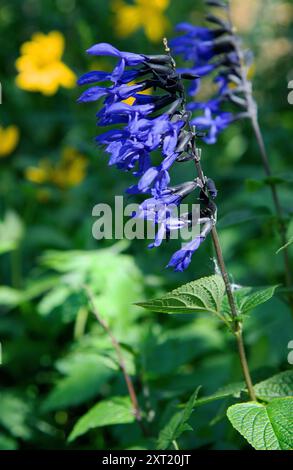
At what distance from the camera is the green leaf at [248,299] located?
1696 millimetres

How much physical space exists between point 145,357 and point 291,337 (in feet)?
2.09

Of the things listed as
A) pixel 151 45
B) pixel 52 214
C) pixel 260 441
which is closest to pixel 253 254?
pixel 52 214

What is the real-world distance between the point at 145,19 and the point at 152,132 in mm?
4070

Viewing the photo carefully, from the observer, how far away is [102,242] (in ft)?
12.2

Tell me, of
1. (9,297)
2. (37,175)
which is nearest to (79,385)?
(9,297)

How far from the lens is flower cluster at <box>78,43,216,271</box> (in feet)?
5.23

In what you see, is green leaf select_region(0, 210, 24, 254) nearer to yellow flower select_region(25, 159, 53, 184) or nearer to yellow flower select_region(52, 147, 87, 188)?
yellow flower select_region(25, 159, 53, 184)

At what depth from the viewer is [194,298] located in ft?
5.40

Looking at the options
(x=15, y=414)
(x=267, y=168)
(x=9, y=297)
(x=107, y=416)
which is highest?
(x=267, y=168)

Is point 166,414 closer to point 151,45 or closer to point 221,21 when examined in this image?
point 221,21

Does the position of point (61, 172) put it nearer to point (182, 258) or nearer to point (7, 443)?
point (7, 443)

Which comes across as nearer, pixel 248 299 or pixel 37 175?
pixel 248 299

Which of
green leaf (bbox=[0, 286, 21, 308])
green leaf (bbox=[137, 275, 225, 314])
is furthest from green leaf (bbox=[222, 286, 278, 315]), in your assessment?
green leaf (bbox=[0, 286, 21, 308])

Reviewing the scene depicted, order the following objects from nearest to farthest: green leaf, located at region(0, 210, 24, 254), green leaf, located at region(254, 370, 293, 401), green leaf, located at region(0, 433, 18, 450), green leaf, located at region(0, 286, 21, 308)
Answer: green leaf, located at region(254, 370, 293, 401), green leaf, located at region(0, 433, 18, 450), green leaf, located at region(0, 286, 21, 308), green leaf, located at region(0, 210, 24, 254)
